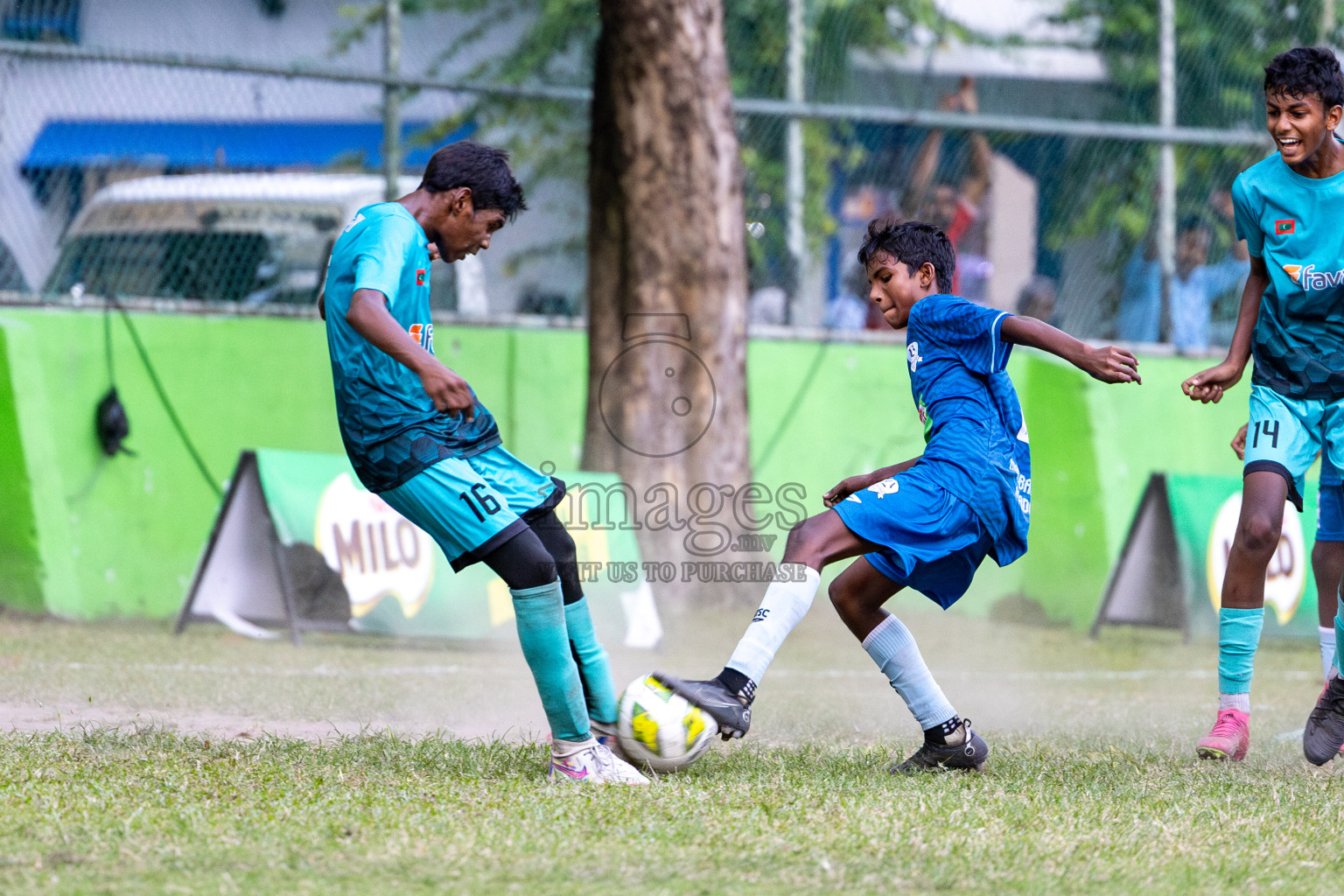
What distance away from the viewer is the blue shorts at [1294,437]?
4820mm

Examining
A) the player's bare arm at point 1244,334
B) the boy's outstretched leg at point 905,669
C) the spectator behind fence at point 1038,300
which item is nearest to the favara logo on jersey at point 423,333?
the boy's outstretched leg at point 905,669

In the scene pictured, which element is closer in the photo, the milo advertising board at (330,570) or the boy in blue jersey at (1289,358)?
the boy in blue jersey at (1289,358)

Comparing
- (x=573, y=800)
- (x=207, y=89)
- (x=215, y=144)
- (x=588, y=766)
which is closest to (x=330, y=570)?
(x=215, y=144)

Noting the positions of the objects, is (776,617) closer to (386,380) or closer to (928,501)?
(928,501)

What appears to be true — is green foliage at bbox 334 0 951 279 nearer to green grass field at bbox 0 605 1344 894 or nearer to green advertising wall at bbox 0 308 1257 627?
green advertising wall at bbox 0 308 1257 627

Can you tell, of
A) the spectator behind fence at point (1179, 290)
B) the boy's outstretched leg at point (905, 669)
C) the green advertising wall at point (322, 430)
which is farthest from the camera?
the spectator behind fence at point (1179, 290)

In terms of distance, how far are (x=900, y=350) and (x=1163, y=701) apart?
428 cm

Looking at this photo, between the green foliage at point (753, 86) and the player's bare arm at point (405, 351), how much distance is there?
630 centimetres

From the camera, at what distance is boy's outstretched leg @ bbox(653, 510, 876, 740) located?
4.02 m

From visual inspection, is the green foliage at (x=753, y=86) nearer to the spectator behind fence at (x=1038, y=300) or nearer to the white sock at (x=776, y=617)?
the spectator behind fence at (x=1038, y=300)

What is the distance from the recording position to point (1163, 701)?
670 centimetres

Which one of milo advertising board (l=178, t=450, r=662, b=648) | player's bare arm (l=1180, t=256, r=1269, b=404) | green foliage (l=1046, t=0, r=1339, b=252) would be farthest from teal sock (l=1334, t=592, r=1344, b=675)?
green foliage (l=1046, t=0, r=1339, b=252)

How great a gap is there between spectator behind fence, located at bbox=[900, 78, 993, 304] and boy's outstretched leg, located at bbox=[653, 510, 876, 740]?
6.67m

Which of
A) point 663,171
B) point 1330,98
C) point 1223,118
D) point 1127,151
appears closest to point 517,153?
point 663,171
